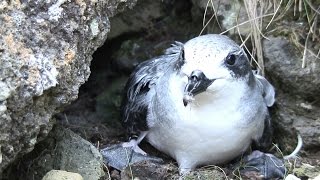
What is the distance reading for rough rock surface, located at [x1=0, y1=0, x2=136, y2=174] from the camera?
7.66 ft

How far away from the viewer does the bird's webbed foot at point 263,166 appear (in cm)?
319

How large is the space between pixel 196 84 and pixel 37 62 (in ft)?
2.19

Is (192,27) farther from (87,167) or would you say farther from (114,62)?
(87,167)

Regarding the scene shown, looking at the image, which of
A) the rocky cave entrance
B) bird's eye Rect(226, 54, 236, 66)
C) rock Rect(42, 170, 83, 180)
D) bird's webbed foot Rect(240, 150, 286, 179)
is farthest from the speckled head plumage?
the rocky cave entrance

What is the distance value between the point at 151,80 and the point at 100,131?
0.50 meters

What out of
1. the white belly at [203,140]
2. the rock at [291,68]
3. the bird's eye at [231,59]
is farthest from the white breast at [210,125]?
the rock at [291,68]

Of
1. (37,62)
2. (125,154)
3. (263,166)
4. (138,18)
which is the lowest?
(263,166)

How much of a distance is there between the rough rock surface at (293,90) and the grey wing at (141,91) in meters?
0.54

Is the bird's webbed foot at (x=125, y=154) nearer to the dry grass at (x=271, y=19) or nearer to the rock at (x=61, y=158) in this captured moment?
the rock at (x=61, y=158)

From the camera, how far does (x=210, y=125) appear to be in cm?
292

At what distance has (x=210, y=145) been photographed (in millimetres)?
3016

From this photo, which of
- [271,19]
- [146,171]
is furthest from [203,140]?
[271,19]

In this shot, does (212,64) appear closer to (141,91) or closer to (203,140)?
(203,140)

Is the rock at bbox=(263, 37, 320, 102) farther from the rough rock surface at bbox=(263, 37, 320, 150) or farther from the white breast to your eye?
the white breast
